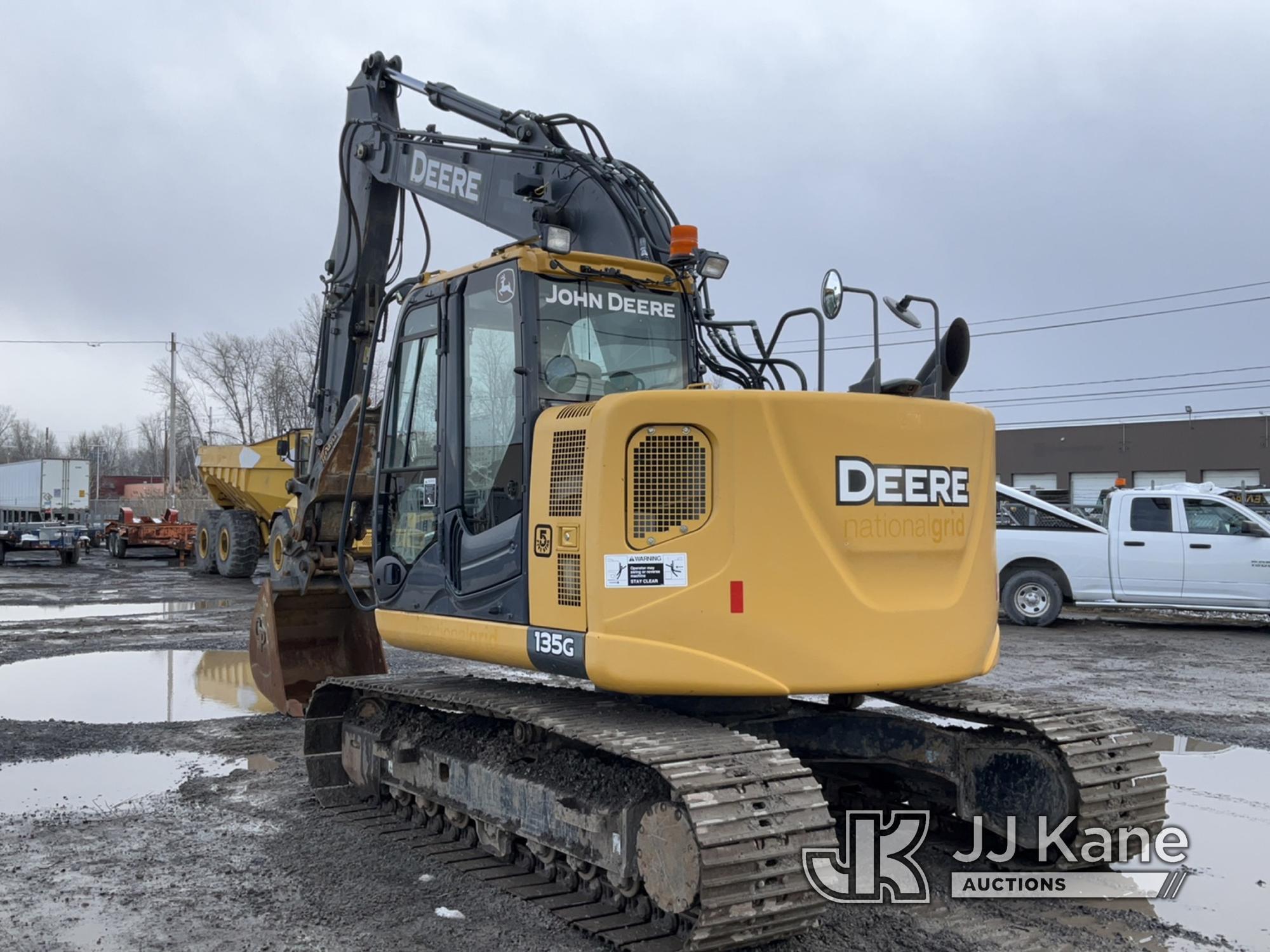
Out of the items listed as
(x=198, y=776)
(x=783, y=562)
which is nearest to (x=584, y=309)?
(x=783, y=562)

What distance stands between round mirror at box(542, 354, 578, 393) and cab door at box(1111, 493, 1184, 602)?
40.7 ft

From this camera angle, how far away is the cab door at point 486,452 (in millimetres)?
5641

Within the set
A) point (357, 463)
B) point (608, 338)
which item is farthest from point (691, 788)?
point (357, 463)

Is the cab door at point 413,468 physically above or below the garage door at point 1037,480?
below

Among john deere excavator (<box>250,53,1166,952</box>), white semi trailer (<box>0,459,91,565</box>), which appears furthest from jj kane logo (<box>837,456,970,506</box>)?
white semi trailer (<box>0,459,91,565</box>)

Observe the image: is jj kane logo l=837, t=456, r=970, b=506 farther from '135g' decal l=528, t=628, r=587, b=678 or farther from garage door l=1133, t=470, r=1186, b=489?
garage door l=1133, t=470, r=1186, b=489

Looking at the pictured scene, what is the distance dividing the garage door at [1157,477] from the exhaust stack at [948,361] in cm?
4143

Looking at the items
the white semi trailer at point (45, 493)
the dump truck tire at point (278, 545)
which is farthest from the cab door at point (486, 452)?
the white semi trailer at point (45, 493)

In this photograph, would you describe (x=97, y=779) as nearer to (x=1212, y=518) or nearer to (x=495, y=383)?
(x=495, y=383)

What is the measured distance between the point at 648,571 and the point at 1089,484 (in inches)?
1789

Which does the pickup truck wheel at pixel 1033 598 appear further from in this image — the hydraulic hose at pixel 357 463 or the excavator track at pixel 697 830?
the excavator track at pixel 697 830

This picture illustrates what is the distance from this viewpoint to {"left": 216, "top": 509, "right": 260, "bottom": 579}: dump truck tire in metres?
25.2

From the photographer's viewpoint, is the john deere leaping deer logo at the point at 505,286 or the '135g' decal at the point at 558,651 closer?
the '135g' decal at the point at 558,651

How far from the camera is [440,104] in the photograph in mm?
8148
